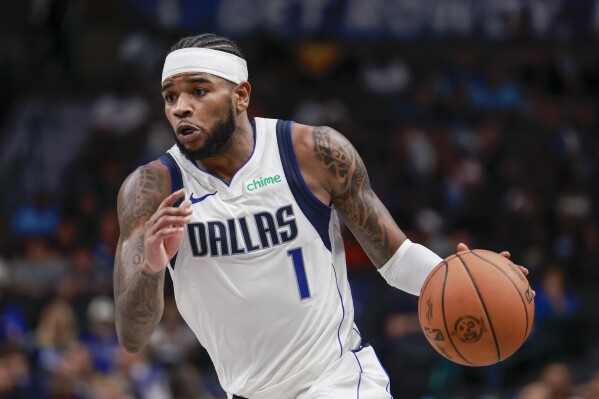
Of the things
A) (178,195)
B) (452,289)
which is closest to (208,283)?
(178,195)

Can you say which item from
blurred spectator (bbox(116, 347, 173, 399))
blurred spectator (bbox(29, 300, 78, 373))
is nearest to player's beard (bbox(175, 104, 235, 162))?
blurred spectator (bbox(116, 347, 173, 399))

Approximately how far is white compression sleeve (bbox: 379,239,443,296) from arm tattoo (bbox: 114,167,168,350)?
122 cm

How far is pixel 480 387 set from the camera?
10.8 metres

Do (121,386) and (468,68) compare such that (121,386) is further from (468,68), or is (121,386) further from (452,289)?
(468,68)

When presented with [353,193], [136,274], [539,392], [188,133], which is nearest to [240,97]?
[188,133]

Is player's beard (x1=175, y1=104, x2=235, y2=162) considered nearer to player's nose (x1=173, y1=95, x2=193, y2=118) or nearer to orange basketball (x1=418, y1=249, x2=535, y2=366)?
player's nose (x1=173, y1=95, x2=193, y2=118)

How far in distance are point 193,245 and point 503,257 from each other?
4.99 ft

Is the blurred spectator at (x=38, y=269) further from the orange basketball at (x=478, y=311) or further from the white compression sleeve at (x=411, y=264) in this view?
the orange basketball at (x=478, y=311)

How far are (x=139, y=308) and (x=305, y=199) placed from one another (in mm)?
959

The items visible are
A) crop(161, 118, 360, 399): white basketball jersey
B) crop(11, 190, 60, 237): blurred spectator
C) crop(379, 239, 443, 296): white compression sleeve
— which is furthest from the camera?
crop(11, 190, 60, 237): blurred spectator

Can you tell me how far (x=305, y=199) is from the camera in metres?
5.00

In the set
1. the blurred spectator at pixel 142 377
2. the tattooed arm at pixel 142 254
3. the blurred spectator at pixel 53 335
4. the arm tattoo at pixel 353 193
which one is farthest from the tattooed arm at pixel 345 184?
the blurred spectator at pixel 53 335

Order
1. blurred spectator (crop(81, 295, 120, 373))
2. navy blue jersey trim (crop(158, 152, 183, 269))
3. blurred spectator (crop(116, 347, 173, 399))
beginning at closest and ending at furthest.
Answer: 1. navy blue jersey trim (crop(158, 152, 183, 269))
2. blurred spectator (crop(116, 347, 173, 399))
3. blurred spectator (crop(81, 295, 120, 373))

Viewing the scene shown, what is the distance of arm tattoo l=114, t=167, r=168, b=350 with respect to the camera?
4.67 metres
